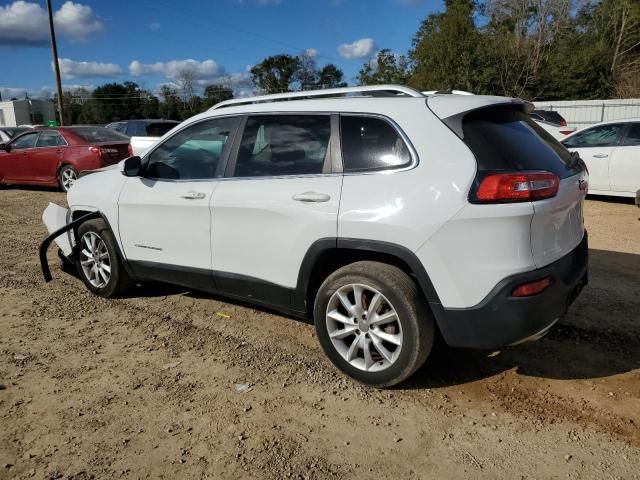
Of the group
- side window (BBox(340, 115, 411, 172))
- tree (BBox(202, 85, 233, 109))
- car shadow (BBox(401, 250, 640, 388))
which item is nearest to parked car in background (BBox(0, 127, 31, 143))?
side window (BBox(340, 115, 411, 172))

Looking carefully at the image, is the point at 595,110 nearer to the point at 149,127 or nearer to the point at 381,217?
the point at 149,127

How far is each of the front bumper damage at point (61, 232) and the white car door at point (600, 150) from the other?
7885 mm

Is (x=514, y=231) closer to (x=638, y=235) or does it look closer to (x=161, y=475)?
(x=161, y=475)

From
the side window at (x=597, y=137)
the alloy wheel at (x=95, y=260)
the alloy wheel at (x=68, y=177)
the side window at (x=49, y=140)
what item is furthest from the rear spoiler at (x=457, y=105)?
the side window at (x=49, y=140)

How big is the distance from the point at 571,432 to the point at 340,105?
2.36 metres

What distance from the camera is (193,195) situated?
404cm

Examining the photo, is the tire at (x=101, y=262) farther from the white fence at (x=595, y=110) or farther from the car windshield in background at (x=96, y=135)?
the white fence at (x=595, y=110)

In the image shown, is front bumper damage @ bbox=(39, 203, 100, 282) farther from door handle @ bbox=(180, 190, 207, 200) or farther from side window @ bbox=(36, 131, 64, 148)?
side window @ bbox=(36, 131, 64, 148)

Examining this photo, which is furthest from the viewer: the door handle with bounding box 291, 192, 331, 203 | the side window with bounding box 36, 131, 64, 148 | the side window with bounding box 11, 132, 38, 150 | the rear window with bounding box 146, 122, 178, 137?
the rear window with bounding box 146, 122, 178, 137

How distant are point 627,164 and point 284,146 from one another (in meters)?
7.52

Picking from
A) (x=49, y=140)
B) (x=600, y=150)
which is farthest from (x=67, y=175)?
(x=600, y=150)

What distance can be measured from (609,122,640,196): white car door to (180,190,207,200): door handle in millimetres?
7840

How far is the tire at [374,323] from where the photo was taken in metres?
3.03

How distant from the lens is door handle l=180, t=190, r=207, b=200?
13.1 ft
